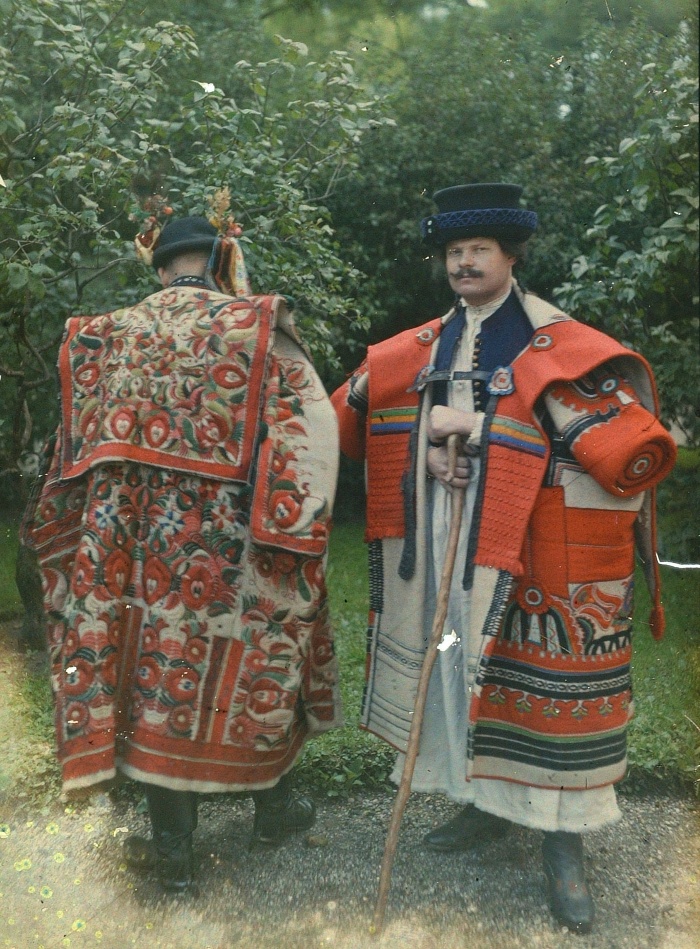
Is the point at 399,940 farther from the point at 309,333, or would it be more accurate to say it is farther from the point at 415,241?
the point at 415,241

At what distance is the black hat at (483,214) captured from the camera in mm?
2947

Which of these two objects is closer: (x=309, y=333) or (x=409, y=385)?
(x=409, y=385)

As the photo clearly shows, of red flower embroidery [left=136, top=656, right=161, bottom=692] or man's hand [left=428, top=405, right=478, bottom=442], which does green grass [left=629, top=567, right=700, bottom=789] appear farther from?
red flower embroidery [left=136, top=656, right=161, bottom=692]

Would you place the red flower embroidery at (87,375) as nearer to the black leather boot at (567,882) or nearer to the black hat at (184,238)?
the black hat at (184,238)

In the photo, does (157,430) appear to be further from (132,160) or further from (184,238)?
(132,160)

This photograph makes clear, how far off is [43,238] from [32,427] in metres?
0.90

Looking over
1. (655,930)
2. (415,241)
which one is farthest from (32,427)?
(655,930)

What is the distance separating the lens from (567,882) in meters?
3.02

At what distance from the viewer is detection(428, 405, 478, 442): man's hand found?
303 cm

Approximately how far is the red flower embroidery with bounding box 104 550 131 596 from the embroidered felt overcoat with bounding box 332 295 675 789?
1.05 metres

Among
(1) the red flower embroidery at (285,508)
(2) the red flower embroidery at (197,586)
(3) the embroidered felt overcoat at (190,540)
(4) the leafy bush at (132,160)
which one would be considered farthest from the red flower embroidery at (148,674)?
(4) the leafy bush at (132,160)

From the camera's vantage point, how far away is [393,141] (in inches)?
147

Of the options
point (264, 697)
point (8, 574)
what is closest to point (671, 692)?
point (264, 697)

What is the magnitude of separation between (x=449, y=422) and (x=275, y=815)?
4.87 feet
